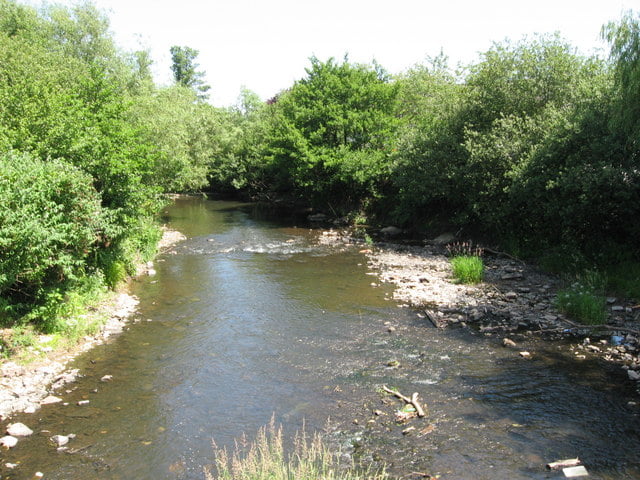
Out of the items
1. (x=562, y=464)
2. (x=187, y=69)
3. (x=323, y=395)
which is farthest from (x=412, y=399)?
(x=187, y=69)

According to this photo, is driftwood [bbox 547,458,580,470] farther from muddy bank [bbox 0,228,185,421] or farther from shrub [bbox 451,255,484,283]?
shrub [bbox 451,255,484,283]

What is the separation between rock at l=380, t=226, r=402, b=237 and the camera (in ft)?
99.9

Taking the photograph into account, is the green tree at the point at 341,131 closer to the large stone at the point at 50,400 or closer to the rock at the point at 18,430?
the large stone at the point at 50,400

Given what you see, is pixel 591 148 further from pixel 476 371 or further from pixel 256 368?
pixel 256 368

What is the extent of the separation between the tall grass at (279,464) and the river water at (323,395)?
396 mm

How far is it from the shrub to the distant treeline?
378 cm

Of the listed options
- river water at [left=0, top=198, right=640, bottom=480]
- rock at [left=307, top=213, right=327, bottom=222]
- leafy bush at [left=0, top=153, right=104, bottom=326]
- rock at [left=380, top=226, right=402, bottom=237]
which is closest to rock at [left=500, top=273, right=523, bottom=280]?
river water at [left=0, top=198, right=640, bottom=480]

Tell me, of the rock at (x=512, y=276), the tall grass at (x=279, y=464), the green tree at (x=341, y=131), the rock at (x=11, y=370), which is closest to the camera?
the tall grass at (x=279, y=464)

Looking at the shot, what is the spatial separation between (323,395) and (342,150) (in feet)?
85.3

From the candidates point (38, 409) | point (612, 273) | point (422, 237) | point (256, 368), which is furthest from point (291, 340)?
point (422, 237)

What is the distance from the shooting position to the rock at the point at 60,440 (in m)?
8.20

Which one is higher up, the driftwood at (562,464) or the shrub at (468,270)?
the shrub at (468,270)

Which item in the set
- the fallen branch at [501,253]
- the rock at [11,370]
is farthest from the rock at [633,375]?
the rock at [11,370]

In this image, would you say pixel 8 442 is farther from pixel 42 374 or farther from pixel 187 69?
pixel 187 69
